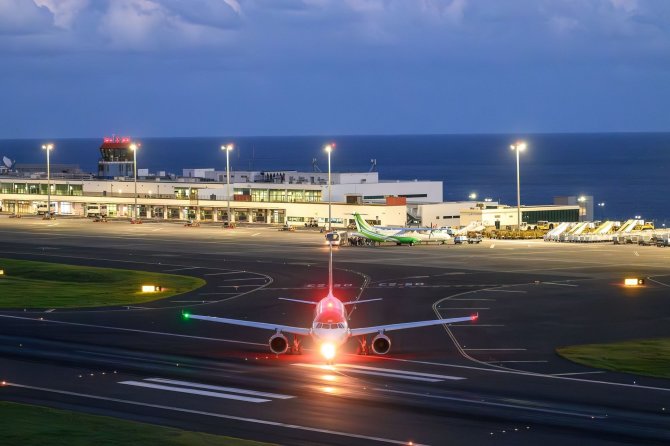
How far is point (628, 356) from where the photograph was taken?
202 ft

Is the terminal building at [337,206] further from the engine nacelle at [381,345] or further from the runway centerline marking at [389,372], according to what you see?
the runway centerline marking at [389,372]

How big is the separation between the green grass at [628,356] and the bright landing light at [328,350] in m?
13.0

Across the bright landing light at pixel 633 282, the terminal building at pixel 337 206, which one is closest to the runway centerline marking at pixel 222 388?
the bright landing light at pixel 633 282

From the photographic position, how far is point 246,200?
18700cm

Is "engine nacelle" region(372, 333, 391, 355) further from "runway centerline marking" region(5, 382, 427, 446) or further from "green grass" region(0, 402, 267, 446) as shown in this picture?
"green grass" region(0, 402, 267, 446)

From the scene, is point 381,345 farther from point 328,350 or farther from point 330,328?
point 330,328

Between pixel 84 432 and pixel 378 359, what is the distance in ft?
67.3

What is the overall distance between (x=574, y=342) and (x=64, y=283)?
50.5m

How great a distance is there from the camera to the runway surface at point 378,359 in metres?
46.4

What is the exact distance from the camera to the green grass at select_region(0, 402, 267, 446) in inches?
1684

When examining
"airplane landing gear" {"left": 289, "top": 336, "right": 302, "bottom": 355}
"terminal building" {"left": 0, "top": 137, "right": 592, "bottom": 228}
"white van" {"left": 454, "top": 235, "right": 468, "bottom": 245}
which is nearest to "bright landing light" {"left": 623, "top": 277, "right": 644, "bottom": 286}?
"airplane landing gear" {"left": 289, "top": 336, "right": 302, "bottom": 355}

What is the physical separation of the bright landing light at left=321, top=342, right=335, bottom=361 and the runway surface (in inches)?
34.5

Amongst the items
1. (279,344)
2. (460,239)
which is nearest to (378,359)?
(279,344)

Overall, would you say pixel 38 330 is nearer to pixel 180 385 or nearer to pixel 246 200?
pixel 180 385
